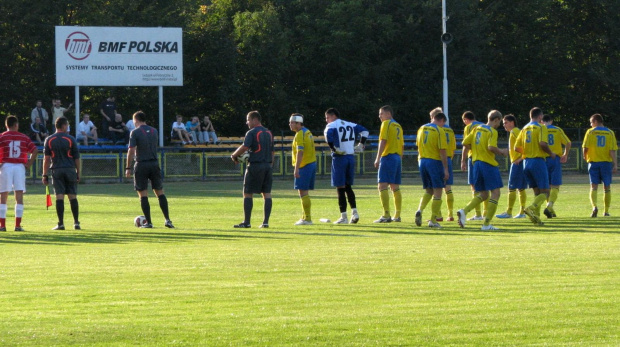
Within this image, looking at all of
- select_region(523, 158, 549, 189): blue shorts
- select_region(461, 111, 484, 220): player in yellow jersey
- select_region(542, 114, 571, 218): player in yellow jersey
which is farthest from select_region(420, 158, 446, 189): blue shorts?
select_region(542, 114, 571, 218): player in yellow jersey

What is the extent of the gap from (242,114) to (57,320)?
42.8 meters

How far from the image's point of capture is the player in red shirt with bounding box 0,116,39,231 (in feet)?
55.9

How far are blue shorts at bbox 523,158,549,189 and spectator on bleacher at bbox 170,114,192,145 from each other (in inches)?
988

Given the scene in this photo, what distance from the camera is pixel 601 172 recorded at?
787 inches

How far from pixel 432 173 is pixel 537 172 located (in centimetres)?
217

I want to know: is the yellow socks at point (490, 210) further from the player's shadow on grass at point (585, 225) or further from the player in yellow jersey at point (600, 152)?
the player in yellow jersey at point (600, 152)

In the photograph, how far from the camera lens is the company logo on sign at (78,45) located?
137 feet

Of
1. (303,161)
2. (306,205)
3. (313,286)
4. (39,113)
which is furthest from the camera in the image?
(39,113)

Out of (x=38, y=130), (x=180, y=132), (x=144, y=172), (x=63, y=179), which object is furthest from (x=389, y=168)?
(x=180, y=132)

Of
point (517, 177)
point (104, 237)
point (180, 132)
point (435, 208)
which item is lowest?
point (104, 237)

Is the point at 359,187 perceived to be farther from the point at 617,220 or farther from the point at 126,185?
the point at 617,220

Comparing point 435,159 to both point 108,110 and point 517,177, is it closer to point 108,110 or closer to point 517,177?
point 517,177

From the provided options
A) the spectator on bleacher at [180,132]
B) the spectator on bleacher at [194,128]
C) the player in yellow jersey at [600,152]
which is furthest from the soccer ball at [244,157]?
the spectator on bleacher at [194,128]

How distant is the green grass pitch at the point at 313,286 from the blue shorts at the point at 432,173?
2.67ft
